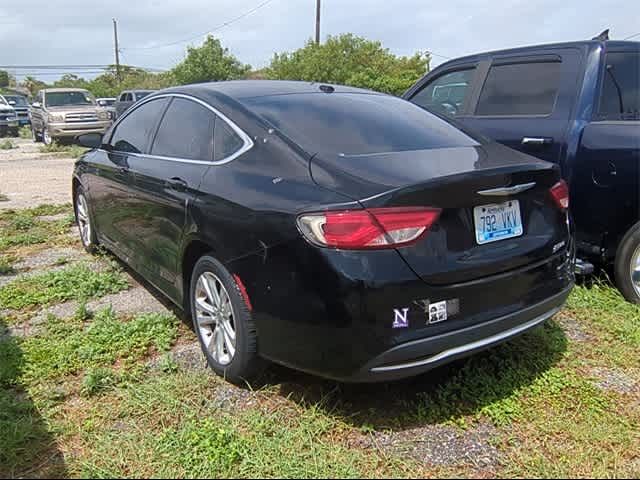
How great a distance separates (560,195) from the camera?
286cm

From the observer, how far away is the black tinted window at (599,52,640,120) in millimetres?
3967

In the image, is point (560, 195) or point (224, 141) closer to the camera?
point (560, 195)

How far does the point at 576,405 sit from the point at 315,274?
1.53 meters

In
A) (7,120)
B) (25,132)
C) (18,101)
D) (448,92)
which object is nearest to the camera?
(448,92)

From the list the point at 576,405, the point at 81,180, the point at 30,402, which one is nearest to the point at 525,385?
the point at 576,405

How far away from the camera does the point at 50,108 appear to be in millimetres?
17484

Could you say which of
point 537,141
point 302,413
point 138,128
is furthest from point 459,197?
point 138,128

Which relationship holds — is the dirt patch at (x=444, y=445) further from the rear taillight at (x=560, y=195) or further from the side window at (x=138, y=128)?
the side window at (x=138, y=128)

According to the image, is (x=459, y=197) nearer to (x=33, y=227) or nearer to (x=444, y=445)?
(x=444, y=445)

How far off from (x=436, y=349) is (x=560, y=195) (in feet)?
3.85

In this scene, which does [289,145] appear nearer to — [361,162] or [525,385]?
[361,162]

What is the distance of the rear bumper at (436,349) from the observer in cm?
226

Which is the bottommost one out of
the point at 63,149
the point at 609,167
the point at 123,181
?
the point at 63,149

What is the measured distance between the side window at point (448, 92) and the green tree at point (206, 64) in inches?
1544
